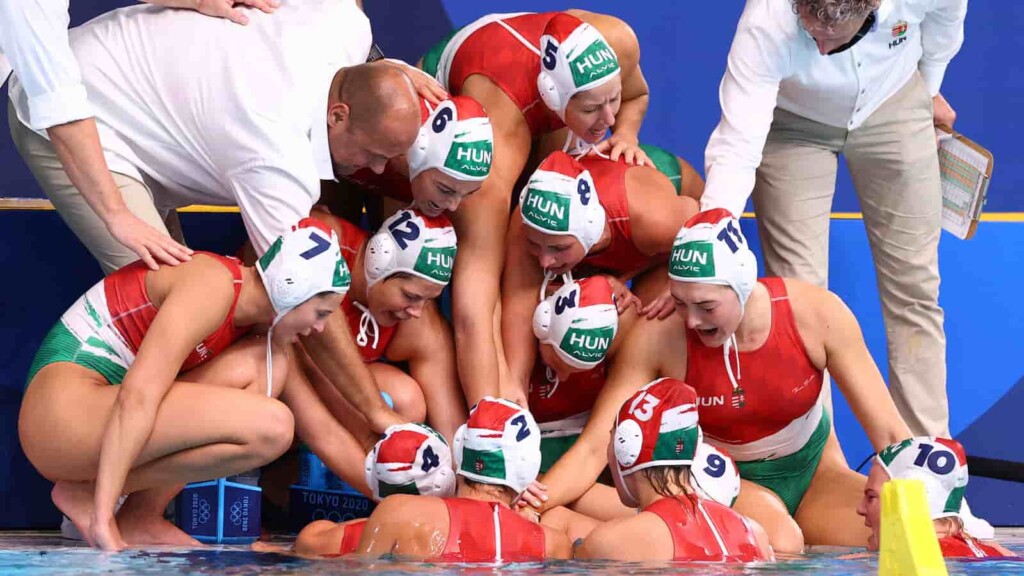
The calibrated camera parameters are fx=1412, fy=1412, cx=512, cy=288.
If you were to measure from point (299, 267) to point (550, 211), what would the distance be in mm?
1088

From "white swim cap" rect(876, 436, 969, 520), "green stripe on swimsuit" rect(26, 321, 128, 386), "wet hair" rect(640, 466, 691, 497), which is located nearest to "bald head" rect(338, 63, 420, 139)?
"green stripe on swimsuit" rect(26, 321, 128, 386)

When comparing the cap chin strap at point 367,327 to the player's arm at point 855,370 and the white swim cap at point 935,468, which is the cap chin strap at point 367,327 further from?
the white swim cap at point 935,468

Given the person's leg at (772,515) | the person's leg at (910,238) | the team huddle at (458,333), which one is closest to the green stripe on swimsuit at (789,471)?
the team huddle at (458,333)

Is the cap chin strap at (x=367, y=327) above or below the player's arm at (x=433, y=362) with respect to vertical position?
above

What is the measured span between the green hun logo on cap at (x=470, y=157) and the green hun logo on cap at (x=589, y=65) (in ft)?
1.50

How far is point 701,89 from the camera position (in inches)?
290

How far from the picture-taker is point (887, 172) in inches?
223

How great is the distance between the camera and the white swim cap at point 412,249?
4.95 meters

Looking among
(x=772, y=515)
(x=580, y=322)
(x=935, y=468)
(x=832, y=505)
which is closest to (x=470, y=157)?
(x=580, y=322)

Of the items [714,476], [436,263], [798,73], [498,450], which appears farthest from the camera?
[798,73]

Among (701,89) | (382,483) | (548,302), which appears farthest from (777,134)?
(382,483)

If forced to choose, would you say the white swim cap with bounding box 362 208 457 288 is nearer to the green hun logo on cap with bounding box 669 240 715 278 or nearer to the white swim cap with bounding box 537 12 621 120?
the white swim cap with bounding box 537 12 621 120

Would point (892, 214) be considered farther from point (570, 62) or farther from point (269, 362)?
point (269, 362)

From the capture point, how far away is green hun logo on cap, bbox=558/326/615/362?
193 inches
